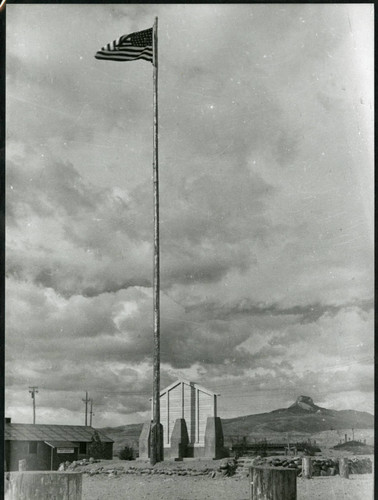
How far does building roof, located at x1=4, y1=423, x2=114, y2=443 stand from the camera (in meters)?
8.98

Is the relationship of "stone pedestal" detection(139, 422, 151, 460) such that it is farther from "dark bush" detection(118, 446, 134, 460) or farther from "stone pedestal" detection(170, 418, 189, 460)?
"stone pedestal" detection(170, 418, 189, 460)

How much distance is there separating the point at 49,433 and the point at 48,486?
1.57 metres

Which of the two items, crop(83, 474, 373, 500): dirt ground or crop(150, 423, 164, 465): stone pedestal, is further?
crop(150, 423, 164, 465): stone pedestal

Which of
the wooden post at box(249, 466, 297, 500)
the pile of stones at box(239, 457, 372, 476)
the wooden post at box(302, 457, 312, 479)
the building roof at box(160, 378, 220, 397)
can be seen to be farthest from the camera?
the building roof at box(160, 378, 220, 397)

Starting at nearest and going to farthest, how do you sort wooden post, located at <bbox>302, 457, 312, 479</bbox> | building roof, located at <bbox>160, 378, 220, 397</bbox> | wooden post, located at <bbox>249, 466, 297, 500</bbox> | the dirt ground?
1. wooden post, located at <bbox>249, 466, 297, 500</bbox>
2. the dirt ground
3. wooden post, located at <bbox>302, 457, 312, 479</bbox>
4. building roof, located at <bbox>160, 378, 220, 397</bbox>

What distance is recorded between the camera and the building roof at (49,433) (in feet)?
29.5

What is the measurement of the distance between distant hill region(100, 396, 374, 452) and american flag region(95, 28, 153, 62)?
15.6 feet

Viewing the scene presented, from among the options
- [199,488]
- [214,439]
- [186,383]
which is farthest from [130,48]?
[199,488]

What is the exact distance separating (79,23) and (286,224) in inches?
149

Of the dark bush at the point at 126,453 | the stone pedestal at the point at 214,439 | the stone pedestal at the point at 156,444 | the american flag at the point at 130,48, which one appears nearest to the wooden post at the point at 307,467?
the stone pedestal at the point at 214,439

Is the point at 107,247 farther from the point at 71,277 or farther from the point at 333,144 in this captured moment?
the point at 333,144

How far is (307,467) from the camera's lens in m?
9.05

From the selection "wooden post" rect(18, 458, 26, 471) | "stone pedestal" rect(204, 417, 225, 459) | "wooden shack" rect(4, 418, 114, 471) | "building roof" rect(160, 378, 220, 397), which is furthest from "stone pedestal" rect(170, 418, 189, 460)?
"wooden post" rect(18, 458, 26, 471)

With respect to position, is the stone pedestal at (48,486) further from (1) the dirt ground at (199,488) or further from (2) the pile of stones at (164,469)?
(2) the pile of stones at (164,469)
